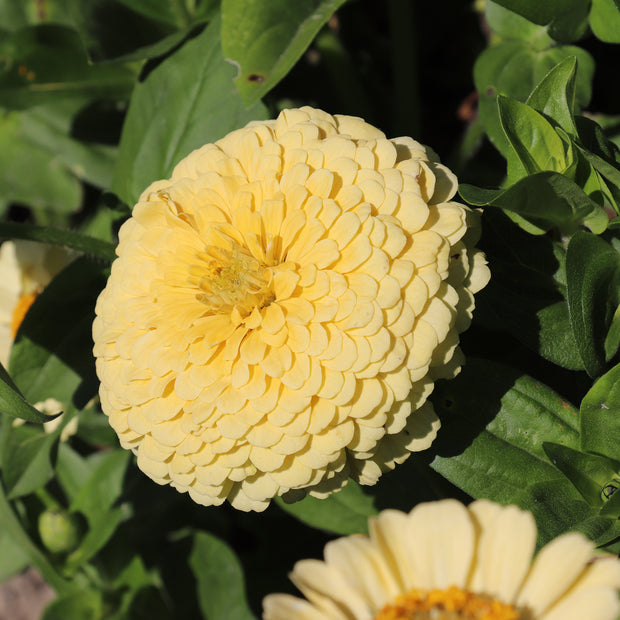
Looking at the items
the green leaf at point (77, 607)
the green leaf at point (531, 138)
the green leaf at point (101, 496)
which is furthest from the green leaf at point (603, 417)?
the green leaf at point (77, 607)

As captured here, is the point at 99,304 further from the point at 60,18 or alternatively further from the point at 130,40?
the point at 60,18

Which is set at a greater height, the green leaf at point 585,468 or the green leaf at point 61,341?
the green leaf at point 585,468

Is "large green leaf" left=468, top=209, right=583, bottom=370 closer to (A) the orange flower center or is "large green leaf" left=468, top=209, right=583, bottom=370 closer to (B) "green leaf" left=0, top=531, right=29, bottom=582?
(A) the orange flower center

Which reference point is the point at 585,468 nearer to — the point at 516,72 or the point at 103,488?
the point at 516,72

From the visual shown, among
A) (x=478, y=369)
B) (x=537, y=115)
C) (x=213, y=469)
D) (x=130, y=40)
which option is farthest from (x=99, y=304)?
(x=130, y=40)

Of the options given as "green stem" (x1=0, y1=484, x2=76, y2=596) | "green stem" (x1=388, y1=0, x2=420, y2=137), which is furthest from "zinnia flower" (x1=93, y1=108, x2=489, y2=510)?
"green stem" (x1=388, y1=0, x2=420, y2=137)

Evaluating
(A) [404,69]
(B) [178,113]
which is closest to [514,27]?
(A) [404,69]

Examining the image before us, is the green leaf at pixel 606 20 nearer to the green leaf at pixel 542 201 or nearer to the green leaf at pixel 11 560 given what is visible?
the green leaf at pixel 542 201
